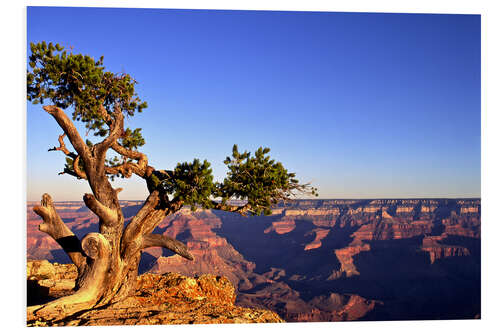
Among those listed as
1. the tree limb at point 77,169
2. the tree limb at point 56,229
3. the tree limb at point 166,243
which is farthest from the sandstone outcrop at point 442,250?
the tree limb at point 77,169

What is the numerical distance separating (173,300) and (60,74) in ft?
19.4

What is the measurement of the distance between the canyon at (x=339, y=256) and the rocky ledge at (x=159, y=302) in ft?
126

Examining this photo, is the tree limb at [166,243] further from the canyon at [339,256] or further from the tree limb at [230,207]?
the canyon at [339,256]

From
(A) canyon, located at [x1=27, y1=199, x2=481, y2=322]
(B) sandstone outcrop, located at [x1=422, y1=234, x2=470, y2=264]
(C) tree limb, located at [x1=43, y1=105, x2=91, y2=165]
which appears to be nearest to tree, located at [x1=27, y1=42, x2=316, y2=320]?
(C) tree limb, located at [x1=43, y1=105, x2=91, y2=165]

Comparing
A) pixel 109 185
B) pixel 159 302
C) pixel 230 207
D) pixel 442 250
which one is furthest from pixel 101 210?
pixel 442 250

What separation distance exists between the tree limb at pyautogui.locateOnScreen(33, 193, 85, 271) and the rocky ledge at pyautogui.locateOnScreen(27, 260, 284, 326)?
2.87 ft

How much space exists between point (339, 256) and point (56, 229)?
89.9m

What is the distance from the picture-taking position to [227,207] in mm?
8352

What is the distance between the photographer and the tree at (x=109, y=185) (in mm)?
7359

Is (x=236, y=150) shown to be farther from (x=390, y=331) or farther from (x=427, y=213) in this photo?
(x=427, y=213)

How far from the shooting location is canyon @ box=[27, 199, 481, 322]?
62.8 metres

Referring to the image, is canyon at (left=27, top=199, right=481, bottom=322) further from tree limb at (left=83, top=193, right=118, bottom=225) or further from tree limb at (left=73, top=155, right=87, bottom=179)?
tree limb at (left=73, top=155, right=87, bottom=179)

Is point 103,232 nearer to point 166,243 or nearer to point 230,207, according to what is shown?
point 166,243
